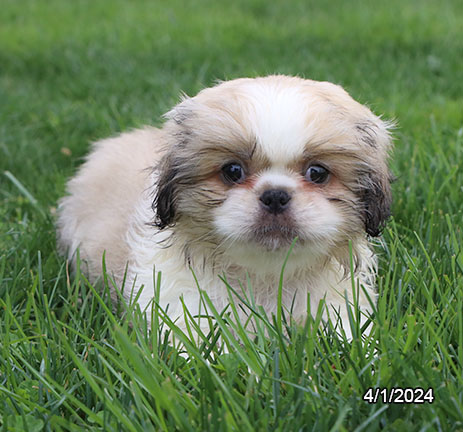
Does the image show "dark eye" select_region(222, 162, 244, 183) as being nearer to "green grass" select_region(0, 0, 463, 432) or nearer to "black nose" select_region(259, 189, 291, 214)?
"black nose" select_region(259, 189, 291, 214)

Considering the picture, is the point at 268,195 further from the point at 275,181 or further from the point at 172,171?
the point at 172,171

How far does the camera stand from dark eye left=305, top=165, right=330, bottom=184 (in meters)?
2.45

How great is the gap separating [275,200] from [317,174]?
22 centimetres

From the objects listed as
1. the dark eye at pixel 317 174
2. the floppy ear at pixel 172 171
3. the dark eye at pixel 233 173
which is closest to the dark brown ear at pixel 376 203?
the dark eye at pixel 317 174

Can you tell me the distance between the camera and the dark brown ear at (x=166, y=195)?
8.39 ft

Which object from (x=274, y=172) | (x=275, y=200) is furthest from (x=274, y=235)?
(x=274, y=172)

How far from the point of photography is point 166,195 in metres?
2.58

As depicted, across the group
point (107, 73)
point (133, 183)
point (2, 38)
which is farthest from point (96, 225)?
point (2, 38)

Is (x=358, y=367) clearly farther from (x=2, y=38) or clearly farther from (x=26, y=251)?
(x=2, y=38)

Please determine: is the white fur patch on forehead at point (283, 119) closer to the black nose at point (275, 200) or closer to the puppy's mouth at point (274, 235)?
the black nose at point (275, 200)

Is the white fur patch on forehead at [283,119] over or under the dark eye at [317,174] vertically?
over

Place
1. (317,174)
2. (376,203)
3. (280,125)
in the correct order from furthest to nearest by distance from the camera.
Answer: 1. (376,203)
2. (317,174)
3. (280,125)

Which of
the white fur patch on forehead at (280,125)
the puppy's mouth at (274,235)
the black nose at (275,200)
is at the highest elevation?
the white fur patch on forehead at (280,125)

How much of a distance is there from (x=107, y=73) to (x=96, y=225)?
333cm
